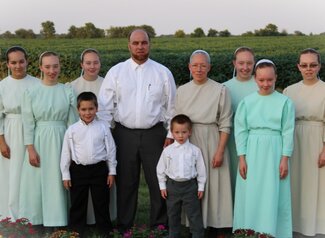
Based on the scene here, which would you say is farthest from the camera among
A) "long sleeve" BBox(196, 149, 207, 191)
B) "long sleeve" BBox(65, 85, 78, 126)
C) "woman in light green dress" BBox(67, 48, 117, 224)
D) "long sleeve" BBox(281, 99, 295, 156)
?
"woman in light green dress" BBox(67, 48, 117, 224)

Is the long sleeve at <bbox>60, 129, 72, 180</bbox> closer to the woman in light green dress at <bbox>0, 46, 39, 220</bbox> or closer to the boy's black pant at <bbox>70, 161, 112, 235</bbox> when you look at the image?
the boy's black pant at <bbox>70, 161, 112, 235</bbox>

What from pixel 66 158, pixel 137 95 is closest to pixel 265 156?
pixel 137 95

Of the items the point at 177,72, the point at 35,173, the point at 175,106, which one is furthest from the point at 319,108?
the point at 177,72

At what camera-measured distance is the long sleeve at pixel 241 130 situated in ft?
16.4

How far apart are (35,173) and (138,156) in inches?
43.2

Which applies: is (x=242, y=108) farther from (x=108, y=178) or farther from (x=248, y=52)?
(x=108, y=178)

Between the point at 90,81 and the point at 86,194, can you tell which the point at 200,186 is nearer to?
the point at 86,194

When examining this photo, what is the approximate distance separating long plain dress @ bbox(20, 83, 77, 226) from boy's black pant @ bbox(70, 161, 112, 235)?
0.54 ft

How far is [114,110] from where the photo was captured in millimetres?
5344

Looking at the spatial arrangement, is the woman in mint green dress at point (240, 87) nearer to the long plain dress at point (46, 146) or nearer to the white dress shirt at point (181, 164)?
the white dress shirt at point (181, 164)

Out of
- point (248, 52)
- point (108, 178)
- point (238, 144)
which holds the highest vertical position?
point (248, 52)

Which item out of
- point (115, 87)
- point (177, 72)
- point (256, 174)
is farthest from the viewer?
point (177, 72)

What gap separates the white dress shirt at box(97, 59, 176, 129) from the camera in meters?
5.21

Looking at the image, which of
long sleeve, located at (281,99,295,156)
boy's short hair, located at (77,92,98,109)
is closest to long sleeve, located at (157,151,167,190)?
boy's short hair, located at (77,92,98,109)
